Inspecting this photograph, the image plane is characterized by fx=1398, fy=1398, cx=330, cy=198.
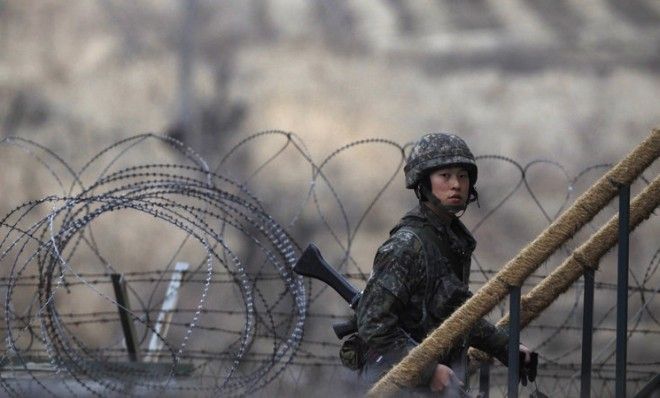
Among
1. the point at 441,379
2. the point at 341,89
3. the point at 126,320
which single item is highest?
the point at 341,89

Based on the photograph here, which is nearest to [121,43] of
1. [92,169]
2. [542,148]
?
[92,169]

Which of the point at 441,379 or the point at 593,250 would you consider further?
the point at 441,379

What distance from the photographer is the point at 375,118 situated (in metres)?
11.6

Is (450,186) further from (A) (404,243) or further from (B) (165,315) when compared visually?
(B) (165,315)

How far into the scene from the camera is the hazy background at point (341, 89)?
37.1ft

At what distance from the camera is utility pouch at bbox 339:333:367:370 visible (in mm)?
4871

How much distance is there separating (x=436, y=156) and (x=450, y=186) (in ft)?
0.38

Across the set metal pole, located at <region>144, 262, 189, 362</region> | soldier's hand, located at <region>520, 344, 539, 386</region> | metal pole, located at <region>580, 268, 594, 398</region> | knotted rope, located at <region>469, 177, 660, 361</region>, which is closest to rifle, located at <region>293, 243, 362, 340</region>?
soldier's hand, located at <region>520, 344, 539, 386</region>

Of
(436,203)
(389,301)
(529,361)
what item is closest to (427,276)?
(389,301)

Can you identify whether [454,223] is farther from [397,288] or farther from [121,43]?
[121,43]

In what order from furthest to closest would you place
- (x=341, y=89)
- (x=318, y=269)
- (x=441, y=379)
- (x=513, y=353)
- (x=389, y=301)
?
(x=341, y=89) → (x=318, y=269) → (x=389, y=301) → (x=441, y=379) → (x=513, y=353)

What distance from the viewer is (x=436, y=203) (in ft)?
16.0

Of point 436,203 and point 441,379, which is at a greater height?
→ point 436,203

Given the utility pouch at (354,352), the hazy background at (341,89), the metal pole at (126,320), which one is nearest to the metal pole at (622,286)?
the utility pouch at (354,352)
